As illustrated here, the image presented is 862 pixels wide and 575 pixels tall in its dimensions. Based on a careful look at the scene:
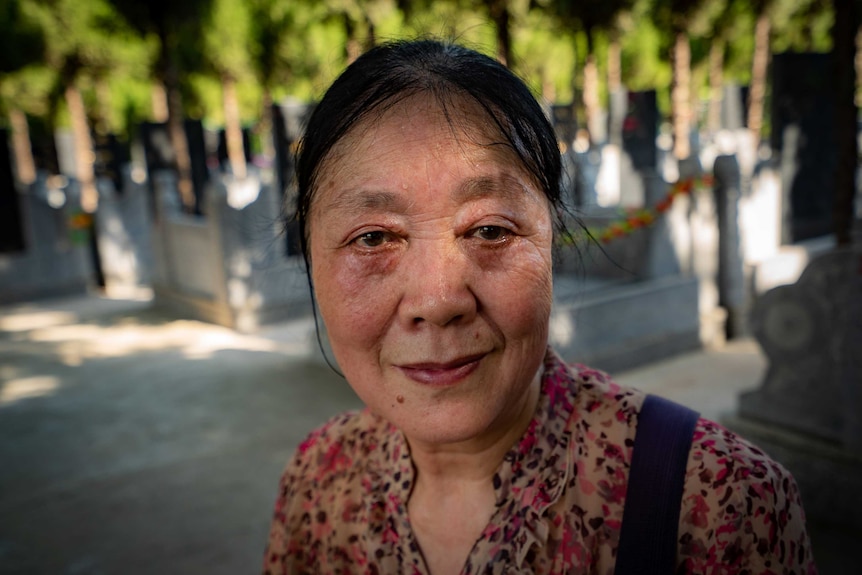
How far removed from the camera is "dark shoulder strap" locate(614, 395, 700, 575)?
1.00 m

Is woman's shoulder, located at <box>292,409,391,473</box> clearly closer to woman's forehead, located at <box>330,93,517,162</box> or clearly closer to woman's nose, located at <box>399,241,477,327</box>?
woman's nose, located at <box>399,241,477,327</box>

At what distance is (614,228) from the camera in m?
6.18

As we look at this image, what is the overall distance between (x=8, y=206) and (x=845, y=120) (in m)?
10.7

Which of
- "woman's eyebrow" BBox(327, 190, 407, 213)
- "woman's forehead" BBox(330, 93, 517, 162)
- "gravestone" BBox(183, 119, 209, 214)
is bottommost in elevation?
"woman's eyebrow" BBox(327, 190, 407, 213)

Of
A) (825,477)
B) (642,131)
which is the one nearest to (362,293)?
Answer: (825,477)

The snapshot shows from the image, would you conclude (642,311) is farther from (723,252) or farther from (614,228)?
(723,252)

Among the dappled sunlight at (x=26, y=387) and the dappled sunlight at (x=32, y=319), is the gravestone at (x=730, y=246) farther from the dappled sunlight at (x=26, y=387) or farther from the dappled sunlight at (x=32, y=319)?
the dappled sunlight at (x=32, y=319)

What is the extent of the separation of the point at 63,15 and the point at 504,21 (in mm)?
11548

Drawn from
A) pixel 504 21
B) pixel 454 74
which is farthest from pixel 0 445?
pixel 504 21

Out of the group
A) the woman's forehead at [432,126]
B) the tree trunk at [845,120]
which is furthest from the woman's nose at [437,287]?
the tree trunk at [845,120]

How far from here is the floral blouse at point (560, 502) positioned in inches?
39.3

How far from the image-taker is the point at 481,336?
1.04m

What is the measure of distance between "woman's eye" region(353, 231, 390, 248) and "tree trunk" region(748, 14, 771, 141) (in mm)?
17294

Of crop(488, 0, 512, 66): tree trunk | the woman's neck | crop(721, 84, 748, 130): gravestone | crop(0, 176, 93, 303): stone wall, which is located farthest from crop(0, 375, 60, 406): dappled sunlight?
crop(721, 84, 748, 130): gravestone
